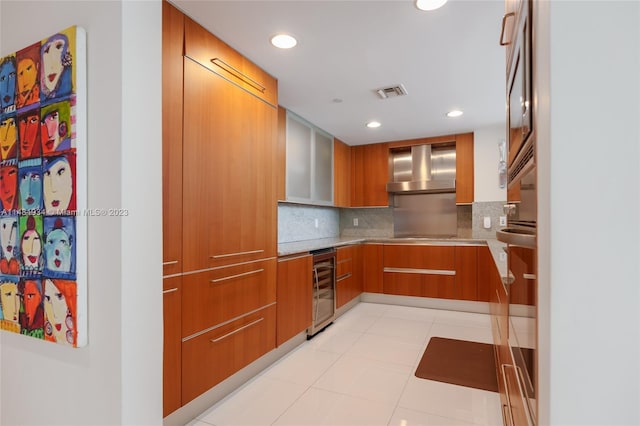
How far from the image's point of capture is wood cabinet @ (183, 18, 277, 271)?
6.18 ft

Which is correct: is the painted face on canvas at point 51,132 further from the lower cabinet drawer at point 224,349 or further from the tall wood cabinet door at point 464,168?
the tall wood cabinet door at point 464,168

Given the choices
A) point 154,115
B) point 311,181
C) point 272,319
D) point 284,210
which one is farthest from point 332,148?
point 154,115

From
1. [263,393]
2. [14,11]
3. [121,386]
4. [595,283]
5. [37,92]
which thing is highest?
[14,11]

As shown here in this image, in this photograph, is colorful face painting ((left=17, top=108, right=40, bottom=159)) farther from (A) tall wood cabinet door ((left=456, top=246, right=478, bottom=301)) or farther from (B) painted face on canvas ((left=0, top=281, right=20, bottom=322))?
(A) tall wood cabinet door ((left=456, top=246, right=478, bottom=301))

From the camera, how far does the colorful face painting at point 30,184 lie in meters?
1.21

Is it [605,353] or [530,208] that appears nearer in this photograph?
[605,353]

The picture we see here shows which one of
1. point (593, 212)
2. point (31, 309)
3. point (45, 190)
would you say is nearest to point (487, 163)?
point (593, 212)

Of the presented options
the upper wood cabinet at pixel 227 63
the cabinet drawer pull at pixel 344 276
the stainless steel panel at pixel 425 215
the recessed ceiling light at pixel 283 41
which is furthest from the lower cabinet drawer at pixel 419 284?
the recessed ceiling light at pixel 283 41

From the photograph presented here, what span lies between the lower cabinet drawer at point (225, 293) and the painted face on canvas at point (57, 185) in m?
0.78

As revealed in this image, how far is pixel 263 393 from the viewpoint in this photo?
2.22 metres

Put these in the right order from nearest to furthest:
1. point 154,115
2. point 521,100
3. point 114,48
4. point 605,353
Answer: point 605,353 < point 521,100 < point 114,48 < point 154,115

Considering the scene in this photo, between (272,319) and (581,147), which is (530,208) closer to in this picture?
(581,147)

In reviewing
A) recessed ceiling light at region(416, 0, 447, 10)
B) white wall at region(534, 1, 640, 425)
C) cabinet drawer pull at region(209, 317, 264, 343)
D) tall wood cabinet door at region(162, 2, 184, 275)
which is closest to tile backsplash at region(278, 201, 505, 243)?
cabinet drawer pull at region(209, 317, 264, 343)

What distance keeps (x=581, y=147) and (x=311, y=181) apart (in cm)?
347
